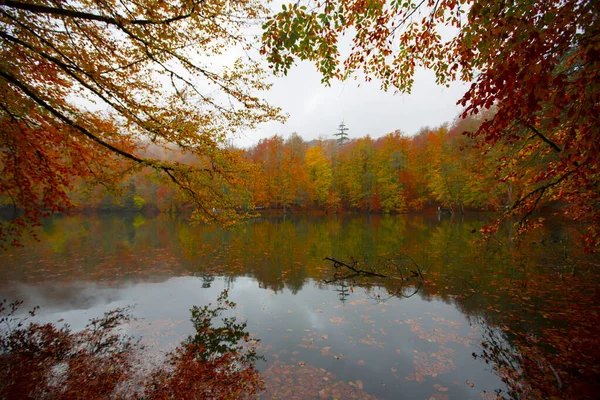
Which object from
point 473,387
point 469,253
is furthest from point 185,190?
point 469,253

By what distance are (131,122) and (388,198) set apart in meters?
43.4

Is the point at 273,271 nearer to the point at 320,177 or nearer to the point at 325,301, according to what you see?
the point at 325,301

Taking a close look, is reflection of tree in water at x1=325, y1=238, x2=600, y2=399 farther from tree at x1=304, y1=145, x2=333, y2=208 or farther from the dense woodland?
tree at x1=304, y1=145, x2=333, y2=208

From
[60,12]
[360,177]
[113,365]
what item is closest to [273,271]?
[113,365]

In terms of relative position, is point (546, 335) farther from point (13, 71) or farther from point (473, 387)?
point (13, 71)

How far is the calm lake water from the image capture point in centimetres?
434

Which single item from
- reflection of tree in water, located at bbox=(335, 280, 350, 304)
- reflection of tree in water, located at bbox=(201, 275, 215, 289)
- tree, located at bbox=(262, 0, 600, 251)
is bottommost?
reflection of tree in water, located at bbox=(201, 275, 215, 289)

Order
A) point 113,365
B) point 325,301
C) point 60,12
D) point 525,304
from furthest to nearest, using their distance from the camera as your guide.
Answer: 1. point 325,301
2. point 525,304
3. point 113,365
4. point 60,12

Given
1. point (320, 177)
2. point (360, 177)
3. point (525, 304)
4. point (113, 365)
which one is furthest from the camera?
point (320, 177)

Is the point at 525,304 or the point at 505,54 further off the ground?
the point at 505,54

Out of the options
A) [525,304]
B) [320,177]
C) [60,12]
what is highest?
[320,177]

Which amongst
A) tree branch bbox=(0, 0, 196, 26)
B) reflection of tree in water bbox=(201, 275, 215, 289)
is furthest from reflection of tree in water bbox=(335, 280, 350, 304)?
tree branch bbox=(0, 0, 196, 26)

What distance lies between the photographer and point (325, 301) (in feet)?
24.8

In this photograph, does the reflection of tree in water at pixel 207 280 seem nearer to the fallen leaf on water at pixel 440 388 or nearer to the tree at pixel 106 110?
the tree at pixel 106 110
